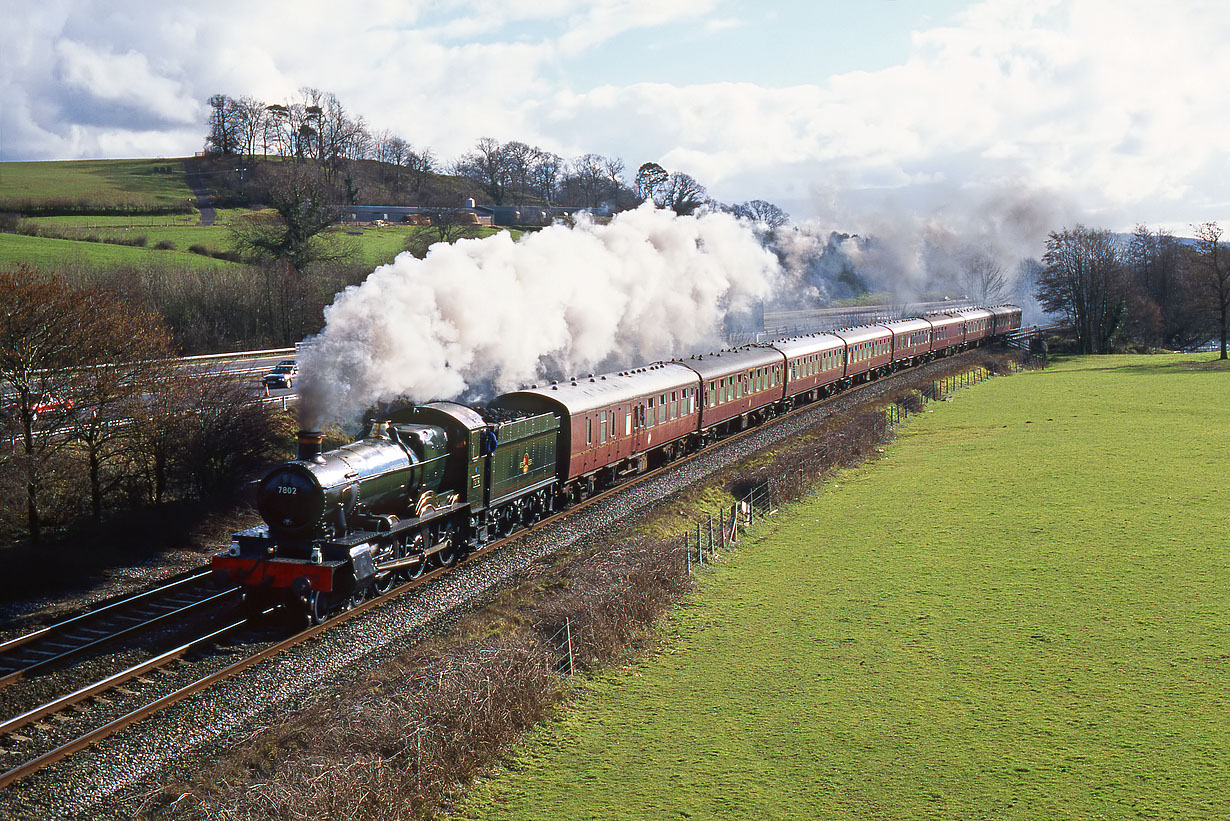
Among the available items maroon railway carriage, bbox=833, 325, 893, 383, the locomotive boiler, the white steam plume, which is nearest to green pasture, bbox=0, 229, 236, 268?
the white steam plume

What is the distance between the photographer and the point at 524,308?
28.5 m

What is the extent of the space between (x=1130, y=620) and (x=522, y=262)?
64.3 ft

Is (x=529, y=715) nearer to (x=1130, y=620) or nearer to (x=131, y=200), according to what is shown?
(x=1130, y=620)

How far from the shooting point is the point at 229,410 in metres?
26.2

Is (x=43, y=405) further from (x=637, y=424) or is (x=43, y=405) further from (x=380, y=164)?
(x=380, y=164)

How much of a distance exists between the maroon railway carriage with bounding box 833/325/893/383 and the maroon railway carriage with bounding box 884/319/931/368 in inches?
47.3

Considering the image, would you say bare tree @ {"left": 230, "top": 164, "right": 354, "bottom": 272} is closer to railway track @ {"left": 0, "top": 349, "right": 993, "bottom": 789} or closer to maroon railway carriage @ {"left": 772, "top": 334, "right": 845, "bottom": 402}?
maroon railway carriage @ {"left": 772, "top": 334, "right": 845, "bottom": 402}

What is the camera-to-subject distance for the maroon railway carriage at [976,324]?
72500 mm

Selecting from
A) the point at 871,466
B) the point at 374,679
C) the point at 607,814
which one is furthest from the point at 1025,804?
the point at 871,466

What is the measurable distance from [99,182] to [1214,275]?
110m

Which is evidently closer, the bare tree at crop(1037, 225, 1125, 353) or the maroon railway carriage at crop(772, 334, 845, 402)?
the maroon railway carriage at crop(772, 334, 845, 402)

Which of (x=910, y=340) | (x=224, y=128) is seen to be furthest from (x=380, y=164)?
(x=910, y=340)

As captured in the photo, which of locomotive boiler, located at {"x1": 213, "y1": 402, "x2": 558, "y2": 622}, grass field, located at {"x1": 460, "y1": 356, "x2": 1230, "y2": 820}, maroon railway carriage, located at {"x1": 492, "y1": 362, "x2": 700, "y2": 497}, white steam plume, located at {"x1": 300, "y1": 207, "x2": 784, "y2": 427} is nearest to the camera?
grass field, located at {"x1": 460, "y1": 356, "x2": 1230, "y2": 820}

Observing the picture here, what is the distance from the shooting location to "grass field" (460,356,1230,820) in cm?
1009
